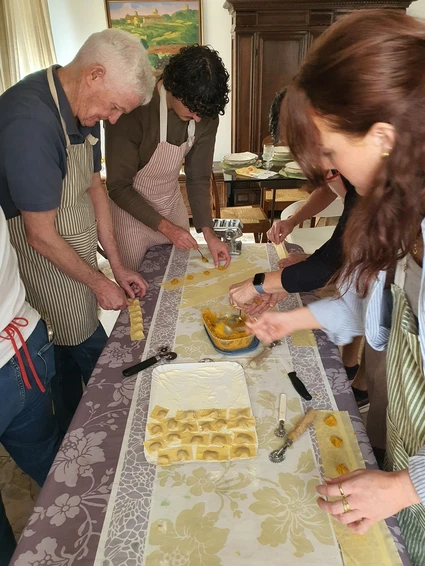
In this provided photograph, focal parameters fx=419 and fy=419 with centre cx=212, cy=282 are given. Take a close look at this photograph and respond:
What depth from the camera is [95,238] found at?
A: 1.69 m

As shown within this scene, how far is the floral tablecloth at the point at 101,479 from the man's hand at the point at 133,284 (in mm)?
347

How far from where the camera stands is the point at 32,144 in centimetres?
122

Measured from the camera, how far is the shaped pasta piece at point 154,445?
876 millimetres

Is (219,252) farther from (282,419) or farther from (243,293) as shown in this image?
(282,419)

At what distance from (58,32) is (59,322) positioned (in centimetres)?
374

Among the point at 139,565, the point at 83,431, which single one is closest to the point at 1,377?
the point at 83,431

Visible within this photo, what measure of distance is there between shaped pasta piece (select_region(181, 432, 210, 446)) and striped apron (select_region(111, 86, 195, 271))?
1.16 meters

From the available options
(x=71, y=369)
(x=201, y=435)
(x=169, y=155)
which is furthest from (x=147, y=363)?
(x=169, y=155)

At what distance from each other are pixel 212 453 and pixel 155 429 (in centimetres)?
14

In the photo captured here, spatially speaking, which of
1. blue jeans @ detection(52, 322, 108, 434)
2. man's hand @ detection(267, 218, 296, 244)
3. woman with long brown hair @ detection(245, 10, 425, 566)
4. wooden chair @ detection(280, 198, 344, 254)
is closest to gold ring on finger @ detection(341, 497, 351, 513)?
woman with long brown hair @ detection(245, 10, 425, 566)

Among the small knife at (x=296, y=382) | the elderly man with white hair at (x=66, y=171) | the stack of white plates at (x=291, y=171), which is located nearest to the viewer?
the small knife at (x=296, y=382)

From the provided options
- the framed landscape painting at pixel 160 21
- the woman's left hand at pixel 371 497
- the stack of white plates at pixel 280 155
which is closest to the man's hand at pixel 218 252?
the woman's left hand at pixel 371 497

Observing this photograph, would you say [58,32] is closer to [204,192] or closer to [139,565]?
[204,192]

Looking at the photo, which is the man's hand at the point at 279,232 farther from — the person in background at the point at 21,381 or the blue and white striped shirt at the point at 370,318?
the person in background at the point at 21,381
